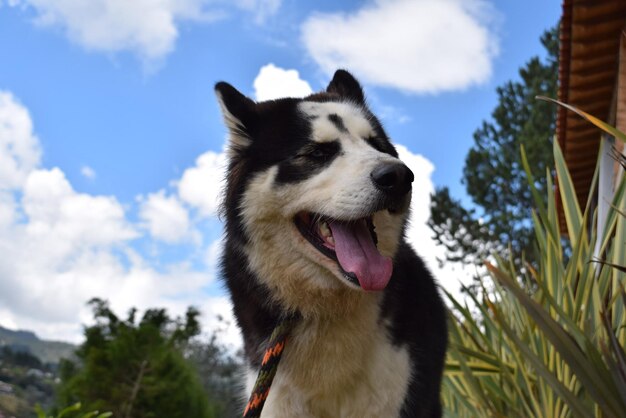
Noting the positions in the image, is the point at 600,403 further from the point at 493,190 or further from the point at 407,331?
the point at 493,190

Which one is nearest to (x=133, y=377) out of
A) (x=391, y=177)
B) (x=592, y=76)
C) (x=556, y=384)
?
(x=592, y=76)

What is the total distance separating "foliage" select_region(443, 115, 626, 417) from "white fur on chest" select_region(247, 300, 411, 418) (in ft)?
2.57

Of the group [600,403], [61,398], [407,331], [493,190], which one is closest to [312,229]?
[407,331]

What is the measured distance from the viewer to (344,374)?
2.86 m

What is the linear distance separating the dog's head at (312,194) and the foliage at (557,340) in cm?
85

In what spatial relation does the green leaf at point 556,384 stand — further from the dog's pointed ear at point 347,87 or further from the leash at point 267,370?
the dog's pointed ear at point 347,87

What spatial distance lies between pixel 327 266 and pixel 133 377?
25.8 feet

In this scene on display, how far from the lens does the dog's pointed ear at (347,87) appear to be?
378 cm

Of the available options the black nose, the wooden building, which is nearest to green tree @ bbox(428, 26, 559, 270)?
the wooden building

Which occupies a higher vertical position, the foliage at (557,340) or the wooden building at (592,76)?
the wooden building at (592,76)

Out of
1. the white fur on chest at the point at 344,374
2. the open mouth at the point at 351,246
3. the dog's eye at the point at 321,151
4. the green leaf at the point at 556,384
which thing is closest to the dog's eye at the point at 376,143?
the dog's eye at the point at 321,151

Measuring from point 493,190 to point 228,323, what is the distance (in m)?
8.90

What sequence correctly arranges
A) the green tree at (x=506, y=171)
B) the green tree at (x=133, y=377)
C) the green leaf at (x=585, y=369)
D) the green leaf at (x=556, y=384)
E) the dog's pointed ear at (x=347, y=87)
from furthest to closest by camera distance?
1. the green tree at (x=506, y=171)
2. the green tree at (x=133, y=377)
3. the dog's pointed ear at (x=347, y=87)
4. the green leaf at (x=556, y=384)
5. the green leaf at (x=585, y=369)

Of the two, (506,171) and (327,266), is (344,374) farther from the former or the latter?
(506,171)
